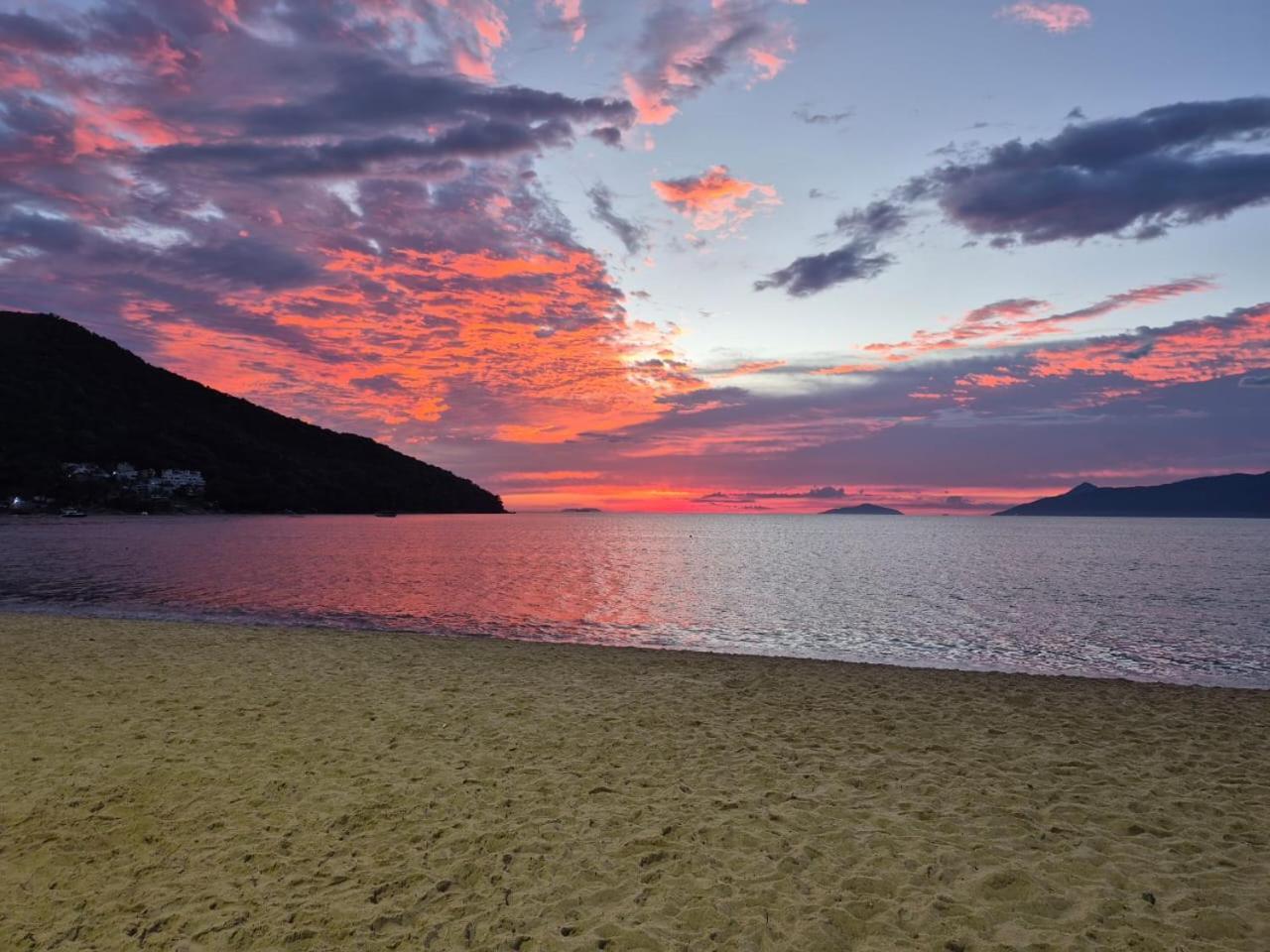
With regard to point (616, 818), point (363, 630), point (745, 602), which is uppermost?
point (616, 818)

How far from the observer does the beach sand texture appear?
670 centimetres

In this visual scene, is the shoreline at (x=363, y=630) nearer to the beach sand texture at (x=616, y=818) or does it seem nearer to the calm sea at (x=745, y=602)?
the calm sea at (x=745, y=602)

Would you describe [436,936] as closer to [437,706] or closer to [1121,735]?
[437,706]

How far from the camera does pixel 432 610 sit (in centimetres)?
3519

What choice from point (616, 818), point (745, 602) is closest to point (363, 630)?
point (616, 818)

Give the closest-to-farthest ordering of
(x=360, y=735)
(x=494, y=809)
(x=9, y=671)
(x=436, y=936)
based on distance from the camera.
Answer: (x=436, y=936) < (x=494, y=809) < (x=360, y=735) < (x=9, y=671)

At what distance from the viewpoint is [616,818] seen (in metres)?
8.97

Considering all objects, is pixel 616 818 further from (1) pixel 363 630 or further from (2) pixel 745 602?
(2) pixel 745 602

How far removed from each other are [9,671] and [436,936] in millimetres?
16806

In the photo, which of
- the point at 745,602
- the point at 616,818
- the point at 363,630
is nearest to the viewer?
the point at 616,818

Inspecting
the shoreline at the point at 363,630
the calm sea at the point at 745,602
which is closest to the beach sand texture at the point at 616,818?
the shoreline at the point at 363,630

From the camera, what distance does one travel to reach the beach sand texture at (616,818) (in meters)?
6.70

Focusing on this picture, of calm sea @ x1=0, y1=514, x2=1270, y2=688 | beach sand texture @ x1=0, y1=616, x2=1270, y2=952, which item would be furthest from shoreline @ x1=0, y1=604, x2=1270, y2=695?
beach sand texture @ x1=0, y1=616, x2=1270, y2=952

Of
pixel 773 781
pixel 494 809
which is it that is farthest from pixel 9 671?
pixel 773 781
